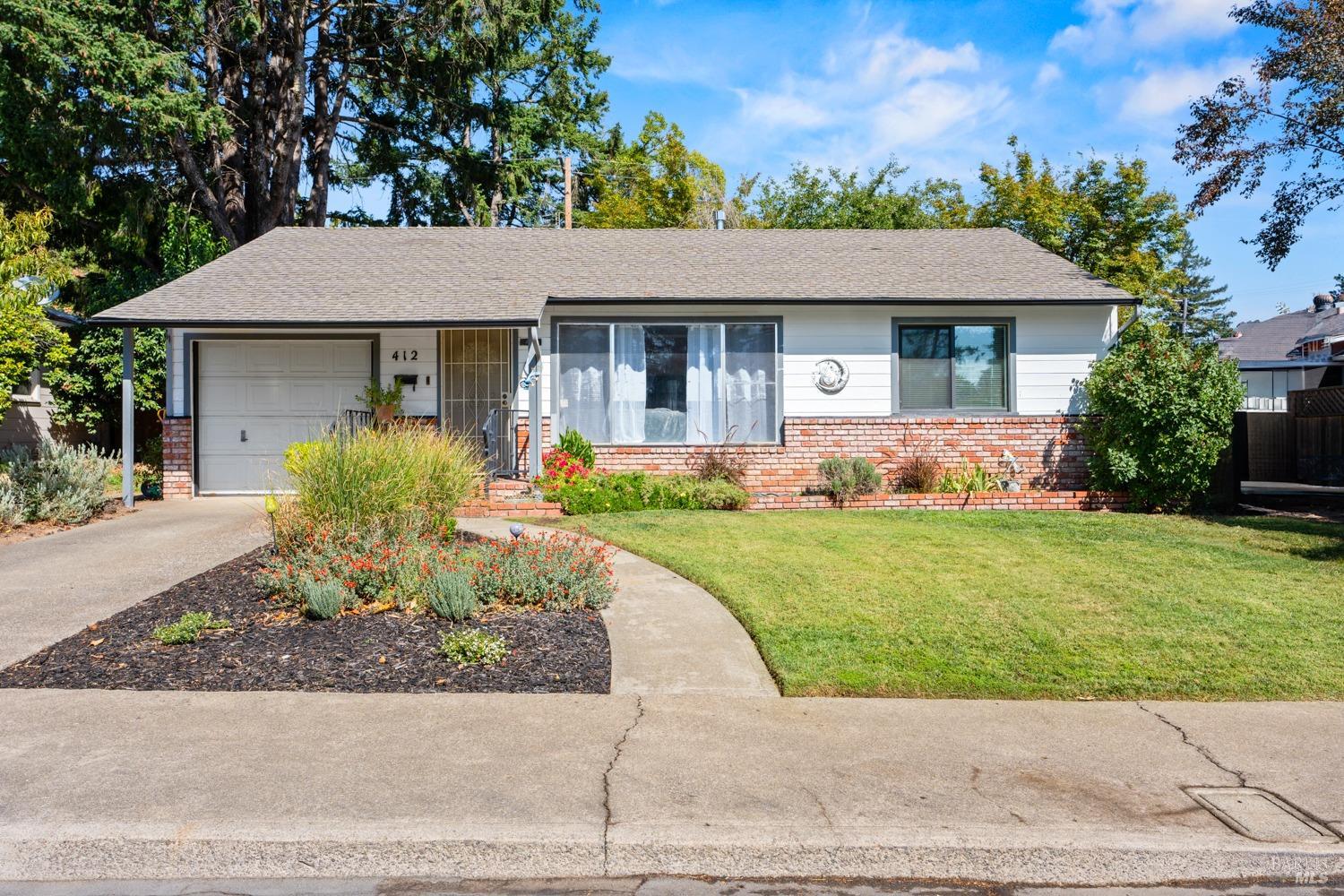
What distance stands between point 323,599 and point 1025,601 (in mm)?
5209

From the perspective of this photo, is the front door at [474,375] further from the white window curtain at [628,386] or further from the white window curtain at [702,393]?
the white window curtain at [702,393]

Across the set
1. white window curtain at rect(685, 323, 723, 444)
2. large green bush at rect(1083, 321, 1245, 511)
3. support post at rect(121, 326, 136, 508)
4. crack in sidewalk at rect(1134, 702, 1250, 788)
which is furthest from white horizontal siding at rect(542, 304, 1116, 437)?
crack in sidewalk at rect(1134, 702, 1250, 788)

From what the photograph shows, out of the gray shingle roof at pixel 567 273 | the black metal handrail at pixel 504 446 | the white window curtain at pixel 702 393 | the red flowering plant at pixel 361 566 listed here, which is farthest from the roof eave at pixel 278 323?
the red flowering plant at pixel 361 566

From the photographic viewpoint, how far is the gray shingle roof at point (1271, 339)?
121ft

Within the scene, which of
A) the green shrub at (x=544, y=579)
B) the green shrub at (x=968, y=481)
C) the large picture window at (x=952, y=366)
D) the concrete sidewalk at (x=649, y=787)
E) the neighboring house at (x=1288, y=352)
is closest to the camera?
the concrete sidewalk at (x=649, y=787)

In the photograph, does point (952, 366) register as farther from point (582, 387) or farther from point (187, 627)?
point (187, 627)

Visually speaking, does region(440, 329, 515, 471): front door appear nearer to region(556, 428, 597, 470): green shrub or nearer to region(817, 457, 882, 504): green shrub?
region(556, 428, 597, 470): green shrub

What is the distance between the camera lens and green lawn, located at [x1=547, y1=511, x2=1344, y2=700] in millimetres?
5461

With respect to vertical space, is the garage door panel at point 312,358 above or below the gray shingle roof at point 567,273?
below

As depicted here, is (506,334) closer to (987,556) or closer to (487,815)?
(987,556)

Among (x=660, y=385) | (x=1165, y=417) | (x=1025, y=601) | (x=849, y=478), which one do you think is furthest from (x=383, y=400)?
(x=1165, y=417)

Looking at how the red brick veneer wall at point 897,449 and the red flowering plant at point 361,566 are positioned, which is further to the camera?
the red brick veneer wall at point 897,449

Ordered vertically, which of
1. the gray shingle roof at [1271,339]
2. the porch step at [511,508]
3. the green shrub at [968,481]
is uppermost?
the gray shingle roof at [1271,339]

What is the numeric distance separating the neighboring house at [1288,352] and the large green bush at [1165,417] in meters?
13.7
